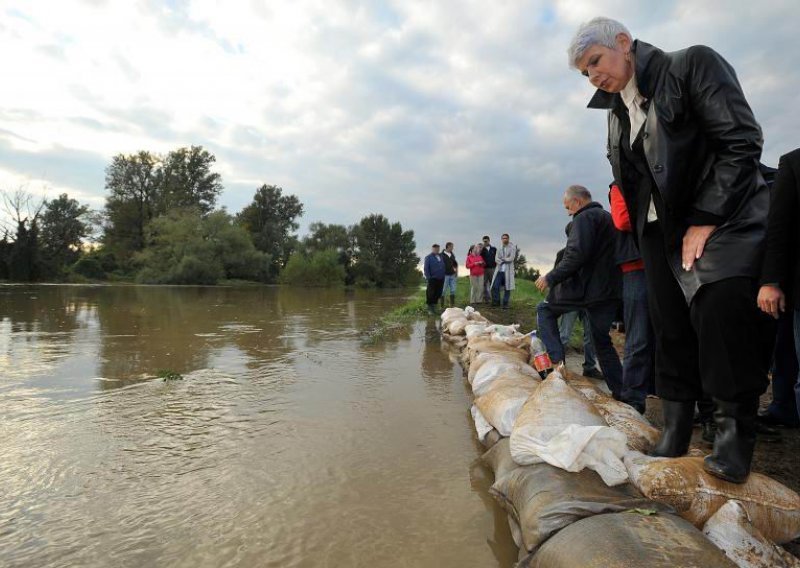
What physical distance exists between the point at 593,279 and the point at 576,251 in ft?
0.84

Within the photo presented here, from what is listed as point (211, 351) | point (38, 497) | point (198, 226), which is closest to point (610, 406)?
point (38, 497)

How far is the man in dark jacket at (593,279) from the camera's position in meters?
3.43

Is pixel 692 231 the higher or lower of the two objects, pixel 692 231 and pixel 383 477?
the higher

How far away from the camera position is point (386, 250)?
5881 centimetres

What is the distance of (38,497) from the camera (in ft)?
6.73

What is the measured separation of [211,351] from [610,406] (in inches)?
186

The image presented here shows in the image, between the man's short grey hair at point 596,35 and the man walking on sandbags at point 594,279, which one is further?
the man walking on sandbags at point 594,279

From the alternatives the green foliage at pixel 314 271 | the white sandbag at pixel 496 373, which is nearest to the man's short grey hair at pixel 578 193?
the white sandbag at pixel 496 373

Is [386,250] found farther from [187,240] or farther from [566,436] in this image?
[566,436]

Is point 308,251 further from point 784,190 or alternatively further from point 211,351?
point 784,190

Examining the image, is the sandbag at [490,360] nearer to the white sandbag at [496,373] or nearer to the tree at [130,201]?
the white sandbag at [496,373]

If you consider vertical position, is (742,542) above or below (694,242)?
below

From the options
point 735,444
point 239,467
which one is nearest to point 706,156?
point 735,444

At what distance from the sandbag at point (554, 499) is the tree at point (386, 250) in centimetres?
5112
